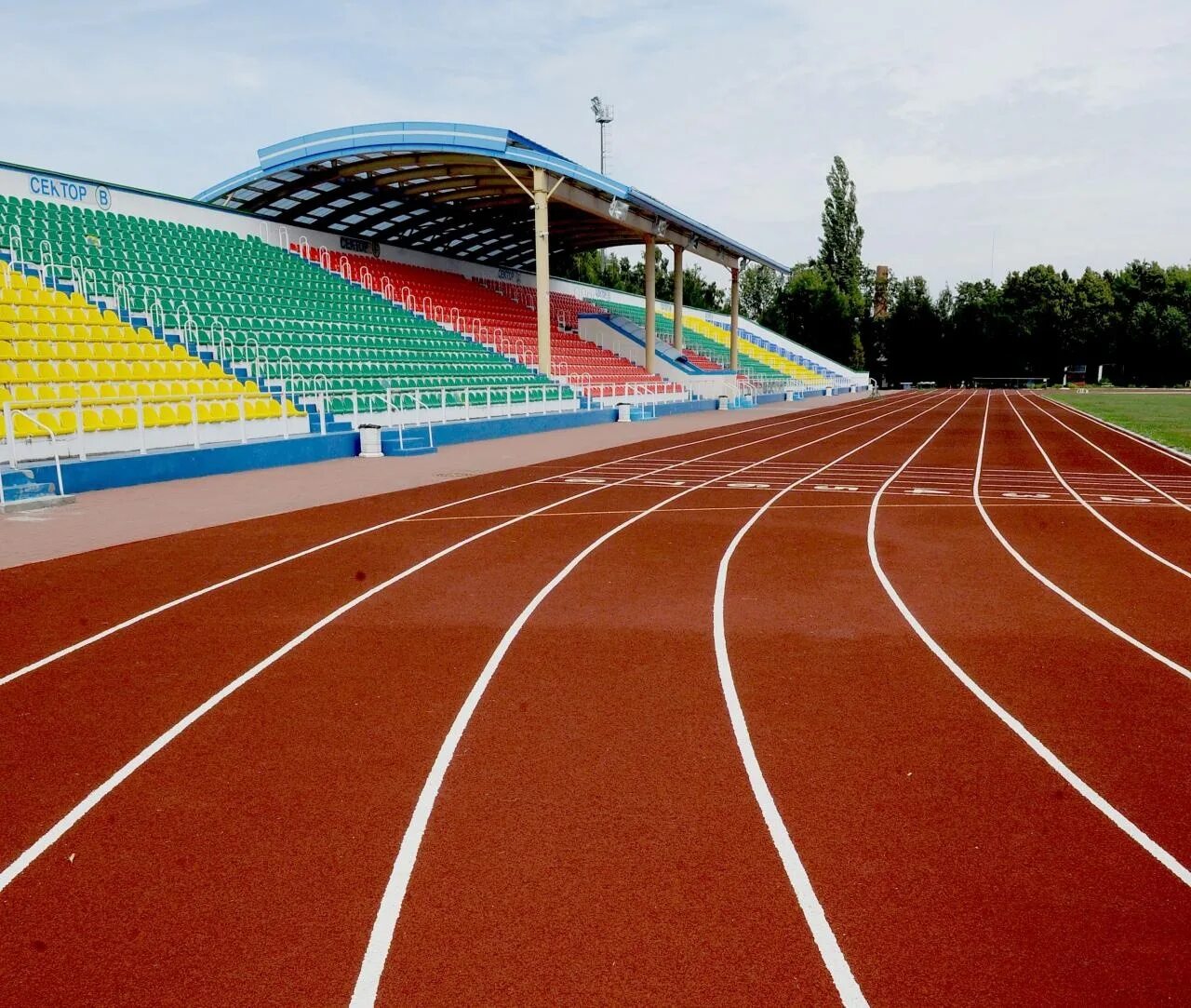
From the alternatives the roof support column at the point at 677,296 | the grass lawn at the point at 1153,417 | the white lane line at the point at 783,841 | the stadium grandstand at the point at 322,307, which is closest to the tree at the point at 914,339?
the grass lawn at the point at 1153,417

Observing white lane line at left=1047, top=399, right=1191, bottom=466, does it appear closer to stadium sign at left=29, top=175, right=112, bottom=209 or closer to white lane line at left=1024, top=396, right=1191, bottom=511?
white lane line at left=1024, top=396, right=1191, bottom=511

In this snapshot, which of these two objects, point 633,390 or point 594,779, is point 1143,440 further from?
point 594,779

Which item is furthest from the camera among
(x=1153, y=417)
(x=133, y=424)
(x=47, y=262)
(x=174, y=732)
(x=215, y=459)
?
(x=1153, y=417)

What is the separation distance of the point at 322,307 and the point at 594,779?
2246 centimetres

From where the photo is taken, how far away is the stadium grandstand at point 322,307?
1380 centimetres

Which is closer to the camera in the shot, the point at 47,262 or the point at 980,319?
the point at 47,262

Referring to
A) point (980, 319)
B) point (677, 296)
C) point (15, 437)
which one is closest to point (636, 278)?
point (980, 319)

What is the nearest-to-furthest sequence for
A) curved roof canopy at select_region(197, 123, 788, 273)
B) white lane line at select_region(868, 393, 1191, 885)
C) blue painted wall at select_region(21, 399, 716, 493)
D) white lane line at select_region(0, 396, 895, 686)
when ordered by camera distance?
white lane line at select_region(868, 393, 1191, 885) → white lane line at select_region(0, 396, 895, 686) → blue painted wall at select_region(21, 399, 716, 493) → curved roof canopy at select_region(197, 123, 788, 273)

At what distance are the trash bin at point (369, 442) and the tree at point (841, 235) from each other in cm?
6718

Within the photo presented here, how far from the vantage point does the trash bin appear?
653 inches

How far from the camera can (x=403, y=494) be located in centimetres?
1170

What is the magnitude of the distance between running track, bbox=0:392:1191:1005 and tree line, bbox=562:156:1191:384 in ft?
212

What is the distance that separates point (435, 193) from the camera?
28.0 meters

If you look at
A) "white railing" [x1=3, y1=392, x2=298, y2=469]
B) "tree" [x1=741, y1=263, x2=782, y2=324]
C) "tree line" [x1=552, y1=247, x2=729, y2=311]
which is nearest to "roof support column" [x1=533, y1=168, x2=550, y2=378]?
"white railing" [x1=3, y1=392, x2=298, y2=469]
